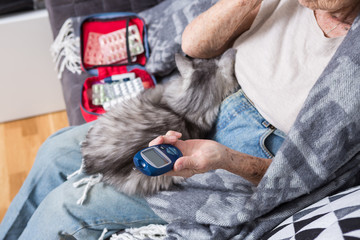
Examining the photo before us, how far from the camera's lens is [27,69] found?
1.85 meters

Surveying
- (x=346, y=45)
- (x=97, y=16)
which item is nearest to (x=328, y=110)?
(x=346, y=45)

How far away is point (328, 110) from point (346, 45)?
154 mm

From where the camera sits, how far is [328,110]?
82 centimetres

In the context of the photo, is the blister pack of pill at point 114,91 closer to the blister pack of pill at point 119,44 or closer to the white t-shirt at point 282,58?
the blister pack of pill at point 119,44

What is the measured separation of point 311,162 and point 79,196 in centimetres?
59


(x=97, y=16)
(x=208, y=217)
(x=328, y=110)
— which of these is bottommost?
(x=208, y=217)

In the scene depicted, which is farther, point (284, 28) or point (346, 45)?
point (284, 28)

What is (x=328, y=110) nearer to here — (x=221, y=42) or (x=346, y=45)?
(x=346, y=45)

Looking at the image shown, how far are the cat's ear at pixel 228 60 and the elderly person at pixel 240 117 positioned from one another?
0.06ft

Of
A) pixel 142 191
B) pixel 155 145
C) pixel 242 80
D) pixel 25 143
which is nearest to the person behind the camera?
pixel 155 145

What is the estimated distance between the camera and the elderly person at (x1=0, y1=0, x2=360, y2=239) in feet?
2.97

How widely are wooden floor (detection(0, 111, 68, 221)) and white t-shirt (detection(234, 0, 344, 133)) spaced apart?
1.22 meters

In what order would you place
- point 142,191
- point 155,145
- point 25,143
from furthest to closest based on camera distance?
1. point 25,143
2. point 142,191
3. point 155,145

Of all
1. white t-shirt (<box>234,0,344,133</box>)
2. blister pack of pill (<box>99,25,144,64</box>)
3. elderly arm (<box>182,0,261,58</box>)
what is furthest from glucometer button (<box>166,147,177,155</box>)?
blister pack of pill (<box>99,25,144,64</box>)
